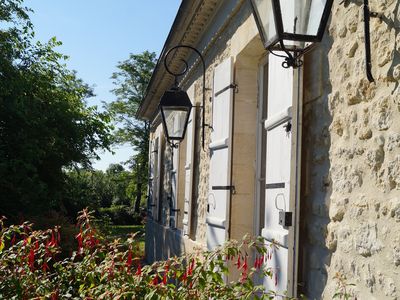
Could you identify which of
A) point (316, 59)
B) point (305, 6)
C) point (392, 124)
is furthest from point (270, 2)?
point (392, 124)

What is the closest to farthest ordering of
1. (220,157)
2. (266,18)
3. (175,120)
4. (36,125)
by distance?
(266,18) < (220,157) < (175,120) < (36,125)

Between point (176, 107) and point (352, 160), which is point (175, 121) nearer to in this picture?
point (176, 107)

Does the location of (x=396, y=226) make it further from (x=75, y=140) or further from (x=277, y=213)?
(x=75, y=140)

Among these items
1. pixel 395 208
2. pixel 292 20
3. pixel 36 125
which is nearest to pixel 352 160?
pixel 395 208

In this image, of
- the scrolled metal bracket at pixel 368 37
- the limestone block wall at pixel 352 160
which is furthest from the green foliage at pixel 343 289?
the scrolled metal bracket at pixel 368 37

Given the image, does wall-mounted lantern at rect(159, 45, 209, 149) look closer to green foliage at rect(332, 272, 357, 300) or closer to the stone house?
the stone house

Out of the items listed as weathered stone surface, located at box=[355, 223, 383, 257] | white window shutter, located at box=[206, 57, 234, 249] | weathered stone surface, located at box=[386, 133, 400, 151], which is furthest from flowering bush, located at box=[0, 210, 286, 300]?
white window shutter, located at box=[206, 57, 234, 249]

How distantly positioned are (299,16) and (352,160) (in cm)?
77

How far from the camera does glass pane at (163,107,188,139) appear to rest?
5.90 m

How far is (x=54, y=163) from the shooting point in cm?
942

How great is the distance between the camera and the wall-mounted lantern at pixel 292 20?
7.76 feet

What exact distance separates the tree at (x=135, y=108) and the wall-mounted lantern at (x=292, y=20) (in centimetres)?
2748

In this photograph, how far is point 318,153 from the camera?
288cm

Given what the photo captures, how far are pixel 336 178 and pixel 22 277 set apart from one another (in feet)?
6.55
